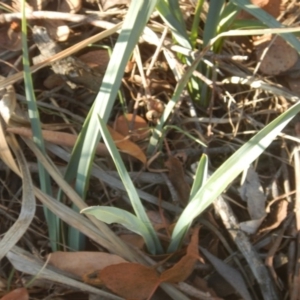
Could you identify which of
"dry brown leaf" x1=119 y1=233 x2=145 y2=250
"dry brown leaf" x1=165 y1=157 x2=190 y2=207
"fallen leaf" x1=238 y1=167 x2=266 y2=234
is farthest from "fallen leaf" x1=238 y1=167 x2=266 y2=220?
"dry brown leaf" x1=119 y1=233 x2=145 y2=250

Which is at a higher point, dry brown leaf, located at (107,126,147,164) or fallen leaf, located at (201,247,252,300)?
dry brown leaf, located at (107,126,147,164)

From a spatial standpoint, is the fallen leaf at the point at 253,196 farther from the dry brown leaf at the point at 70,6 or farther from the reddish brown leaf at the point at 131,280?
the dry brown leaf at the point at 70,6

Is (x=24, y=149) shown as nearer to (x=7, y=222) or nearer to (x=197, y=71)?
(x=7, y=222)

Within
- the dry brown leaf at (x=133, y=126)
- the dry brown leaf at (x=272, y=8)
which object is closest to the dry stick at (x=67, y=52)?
the dry brown leaf at (x=133, y=126)

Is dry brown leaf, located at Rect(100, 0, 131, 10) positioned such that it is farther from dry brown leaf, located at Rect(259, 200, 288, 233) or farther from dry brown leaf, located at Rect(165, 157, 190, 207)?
dry brown leaf, located at Rect(259, 200, 288, 233)

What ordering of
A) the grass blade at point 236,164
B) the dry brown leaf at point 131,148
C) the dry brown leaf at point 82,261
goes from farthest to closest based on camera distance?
the dry brown leaf at point 131,148 → the dry brown leaf at point 82,261 → the grass blade at point 236,164

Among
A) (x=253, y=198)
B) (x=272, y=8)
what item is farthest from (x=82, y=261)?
(x=272, y=8)
